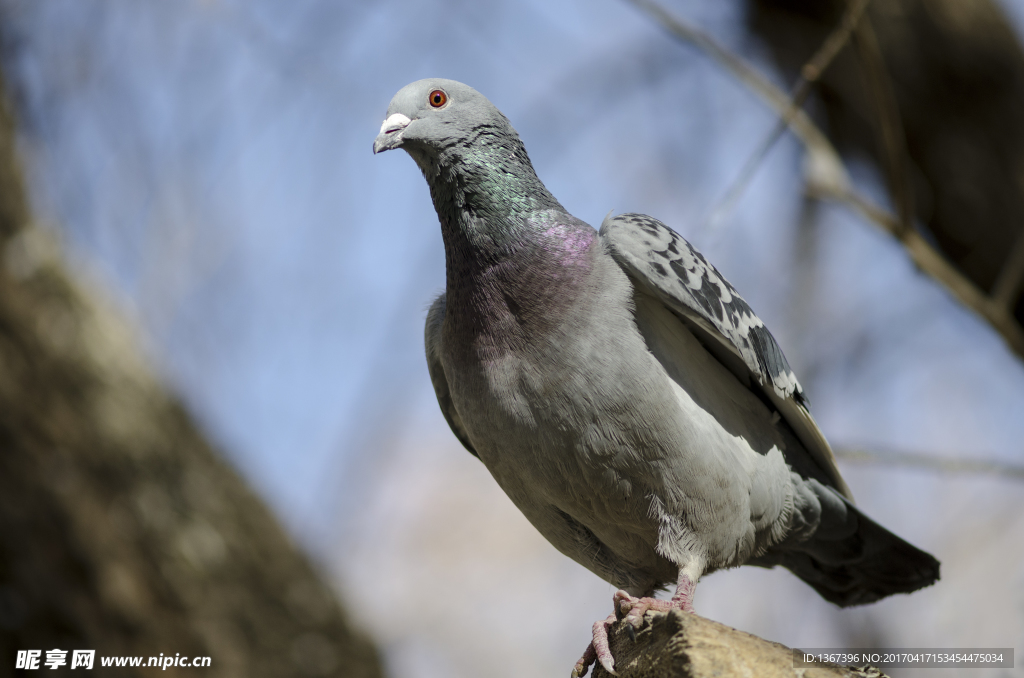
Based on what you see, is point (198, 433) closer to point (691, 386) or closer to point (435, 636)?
point (691, 386)

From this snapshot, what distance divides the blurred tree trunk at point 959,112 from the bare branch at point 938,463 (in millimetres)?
1906

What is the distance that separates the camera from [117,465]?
16.7 ft

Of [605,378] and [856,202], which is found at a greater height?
[856,202]

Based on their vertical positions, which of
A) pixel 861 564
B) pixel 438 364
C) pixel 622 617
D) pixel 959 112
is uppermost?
pixel 959 112

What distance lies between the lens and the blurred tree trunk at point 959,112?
5777 mm

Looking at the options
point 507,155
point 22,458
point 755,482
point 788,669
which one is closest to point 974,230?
point 755,482

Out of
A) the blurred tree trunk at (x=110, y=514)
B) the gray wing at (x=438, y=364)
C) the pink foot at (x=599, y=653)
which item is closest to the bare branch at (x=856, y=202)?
the gray wing at (x=438, y=364)

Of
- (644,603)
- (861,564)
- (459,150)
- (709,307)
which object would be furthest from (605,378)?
(861,564)

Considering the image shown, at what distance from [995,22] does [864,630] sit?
14.6 feet

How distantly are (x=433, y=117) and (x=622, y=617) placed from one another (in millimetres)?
2127

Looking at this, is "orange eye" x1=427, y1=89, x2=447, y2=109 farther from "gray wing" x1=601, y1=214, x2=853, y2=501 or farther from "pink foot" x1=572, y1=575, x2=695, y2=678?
"pink foot" x1=572, y1=575, x2=695, y2=678

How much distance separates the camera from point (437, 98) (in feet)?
11.9

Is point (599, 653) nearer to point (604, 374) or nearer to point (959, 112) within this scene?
point (604, 374)

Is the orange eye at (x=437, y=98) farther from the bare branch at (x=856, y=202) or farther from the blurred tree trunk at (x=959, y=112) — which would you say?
the blurred tree trunk at (x=959, y=112)
